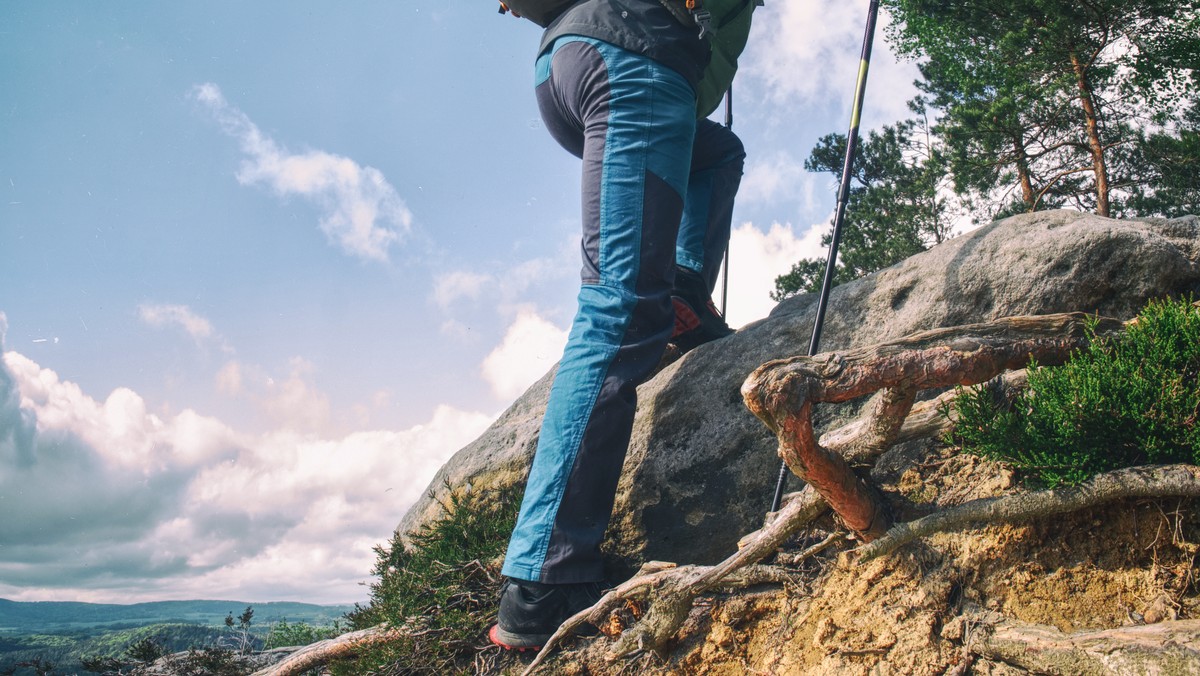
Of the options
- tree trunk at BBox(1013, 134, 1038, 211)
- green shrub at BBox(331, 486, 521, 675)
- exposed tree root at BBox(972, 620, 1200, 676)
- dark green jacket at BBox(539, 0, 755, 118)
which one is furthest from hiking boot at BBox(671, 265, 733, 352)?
tree trunk at BBox(1013, 134, 1038, 211)

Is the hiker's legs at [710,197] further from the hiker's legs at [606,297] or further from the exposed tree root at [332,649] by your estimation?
the exposed tree root at [332,649]

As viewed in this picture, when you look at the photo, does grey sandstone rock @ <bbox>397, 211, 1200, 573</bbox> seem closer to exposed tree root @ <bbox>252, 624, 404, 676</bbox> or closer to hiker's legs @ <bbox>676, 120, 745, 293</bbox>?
hiker's legs @ <bbox>676, 120, 745, 293</bbox>

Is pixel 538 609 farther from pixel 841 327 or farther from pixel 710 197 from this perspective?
pixel 710 197

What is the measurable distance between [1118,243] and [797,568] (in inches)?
87.9

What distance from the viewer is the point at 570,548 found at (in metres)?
3.24

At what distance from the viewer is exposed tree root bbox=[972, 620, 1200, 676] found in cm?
213

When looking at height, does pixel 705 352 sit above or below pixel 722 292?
below

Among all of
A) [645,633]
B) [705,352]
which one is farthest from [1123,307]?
[645,633]

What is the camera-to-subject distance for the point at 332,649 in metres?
4.45

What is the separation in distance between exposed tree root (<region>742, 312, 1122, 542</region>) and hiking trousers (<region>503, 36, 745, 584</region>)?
868 millimetres

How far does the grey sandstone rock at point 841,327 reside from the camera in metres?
3.80

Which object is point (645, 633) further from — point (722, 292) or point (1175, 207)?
point (1175, 207)

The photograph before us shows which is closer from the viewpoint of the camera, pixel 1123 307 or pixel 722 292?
pixel 1123 307

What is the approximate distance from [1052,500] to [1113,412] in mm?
343
